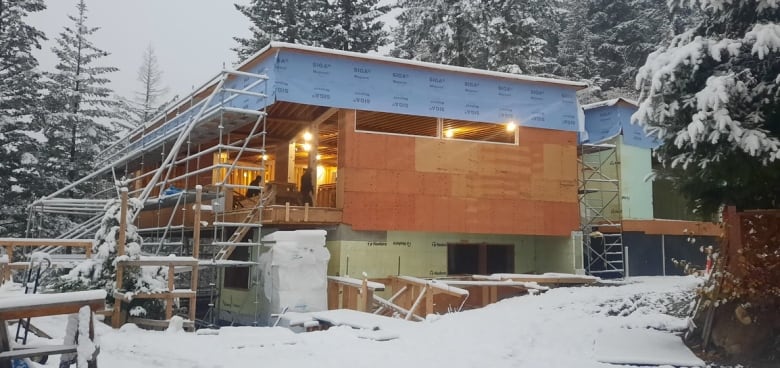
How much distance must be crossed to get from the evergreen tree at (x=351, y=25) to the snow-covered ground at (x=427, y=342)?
2822 cm

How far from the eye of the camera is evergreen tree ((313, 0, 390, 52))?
38.1 metres

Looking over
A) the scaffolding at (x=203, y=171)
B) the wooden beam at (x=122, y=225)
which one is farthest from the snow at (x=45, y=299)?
the scaffolding at (x=203, y=171)

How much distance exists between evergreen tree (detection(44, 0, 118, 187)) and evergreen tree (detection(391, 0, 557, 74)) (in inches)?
667

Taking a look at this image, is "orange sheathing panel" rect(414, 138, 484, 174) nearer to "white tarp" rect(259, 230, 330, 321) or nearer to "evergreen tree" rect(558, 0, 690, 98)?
"white tarp" rect(259, 230, 330, 321)

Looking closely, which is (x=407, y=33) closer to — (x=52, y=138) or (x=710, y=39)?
(x=52, y=138)

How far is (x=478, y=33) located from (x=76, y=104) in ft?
68.9

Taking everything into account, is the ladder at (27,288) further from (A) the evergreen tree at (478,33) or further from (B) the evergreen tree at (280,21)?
(B) the evergreen tree at (280,21)

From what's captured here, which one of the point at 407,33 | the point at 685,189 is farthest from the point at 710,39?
the point at 407,33

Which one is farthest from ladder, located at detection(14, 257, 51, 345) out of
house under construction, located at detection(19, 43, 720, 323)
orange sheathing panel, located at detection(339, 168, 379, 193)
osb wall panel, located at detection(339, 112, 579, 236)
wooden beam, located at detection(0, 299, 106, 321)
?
osb wall panel, located at detection(339, 112, 579, 236)

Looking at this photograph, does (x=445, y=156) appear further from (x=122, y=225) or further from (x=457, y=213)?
(x=122, y=225)

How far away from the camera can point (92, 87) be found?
33938 millimetres

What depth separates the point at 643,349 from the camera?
8.81 metres

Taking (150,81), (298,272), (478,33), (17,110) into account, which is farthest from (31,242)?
(150,81)

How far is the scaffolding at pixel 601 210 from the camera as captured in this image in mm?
22266
